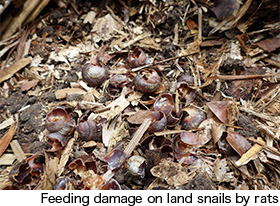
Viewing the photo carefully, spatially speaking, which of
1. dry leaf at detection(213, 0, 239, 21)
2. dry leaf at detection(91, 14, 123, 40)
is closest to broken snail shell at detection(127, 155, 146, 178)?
dry leaf at detection(91, 14, 123, 40)

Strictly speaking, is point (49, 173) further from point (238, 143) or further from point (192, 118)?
point (238, 143)

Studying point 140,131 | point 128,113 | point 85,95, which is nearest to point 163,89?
point 128,113

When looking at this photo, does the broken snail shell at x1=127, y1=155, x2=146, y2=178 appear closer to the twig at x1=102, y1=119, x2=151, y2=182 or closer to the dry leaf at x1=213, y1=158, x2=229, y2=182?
the twig at x1=102, y1=119, x2=151, y2=182

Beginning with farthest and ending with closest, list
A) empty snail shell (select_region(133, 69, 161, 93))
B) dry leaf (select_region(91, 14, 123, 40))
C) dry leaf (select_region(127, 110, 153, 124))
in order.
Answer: dry leaf (select_region(91, 14, 123, 40)) → empty snail shell (select_region(133, 69, 161, 93)) → dry leaf (select_region(127, 110, 153, 124))

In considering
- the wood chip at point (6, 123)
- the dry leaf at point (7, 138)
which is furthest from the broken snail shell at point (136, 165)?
the wood chip at point (6, 123)

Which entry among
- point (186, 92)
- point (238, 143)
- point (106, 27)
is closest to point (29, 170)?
point (186, 92)

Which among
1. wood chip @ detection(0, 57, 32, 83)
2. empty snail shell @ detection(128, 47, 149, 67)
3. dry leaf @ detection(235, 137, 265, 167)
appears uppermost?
wood chip @ detection(0, 57, 32, 83)

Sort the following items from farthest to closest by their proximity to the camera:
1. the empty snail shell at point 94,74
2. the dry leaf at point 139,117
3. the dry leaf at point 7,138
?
the empty snail shell at point 94,74 → the dry leaf at point 7,138 → the dry leaf at point 139,117

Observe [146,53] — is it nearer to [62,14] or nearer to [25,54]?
[62,14]

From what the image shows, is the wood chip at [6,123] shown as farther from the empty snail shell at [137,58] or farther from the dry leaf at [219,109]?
the dry leaf at [219,109]
